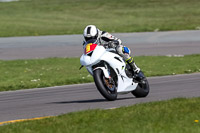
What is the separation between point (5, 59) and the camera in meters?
22.9

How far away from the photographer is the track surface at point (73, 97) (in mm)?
9461

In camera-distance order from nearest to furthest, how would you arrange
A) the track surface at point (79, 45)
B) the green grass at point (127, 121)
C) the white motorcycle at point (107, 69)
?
the green grass at point (127, 121)
the white motorcycle at point (107, 69)
the track surface at point (79, 45)

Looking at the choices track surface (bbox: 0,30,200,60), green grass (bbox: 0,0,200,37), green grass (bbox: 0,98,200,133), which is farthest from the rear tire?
green grass (bbox: 0,0,200,37)

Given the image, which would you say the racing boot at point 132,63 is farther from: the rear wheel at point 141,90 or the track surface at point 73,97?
the track surface at point 73,97

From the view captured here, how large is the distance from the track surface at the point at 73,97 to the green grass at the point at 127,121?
1.19 meters

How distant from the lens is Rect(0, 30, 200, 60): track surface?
23703mm

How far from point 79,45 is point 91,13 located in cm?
3045

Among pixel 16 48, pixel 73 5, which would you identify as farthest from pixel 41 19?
pixel 16 48

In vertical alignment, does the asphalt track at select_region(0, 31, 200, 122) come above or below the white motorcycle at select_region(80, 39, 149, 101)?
below

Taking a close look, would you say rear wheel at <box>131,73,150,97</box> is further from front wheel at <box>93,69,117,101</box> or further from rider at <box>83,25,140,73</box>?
front wheel at <box>93,69,117,101</box>

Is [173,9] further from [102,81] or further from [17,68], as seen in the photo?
[102,81]

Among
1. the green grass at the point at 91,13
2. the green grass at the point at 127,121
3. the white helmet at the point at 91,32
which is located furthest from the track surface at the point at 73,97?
the green grass at the point at 91,13

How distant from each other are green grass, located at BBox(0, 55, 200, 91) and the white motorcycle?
16.0ft

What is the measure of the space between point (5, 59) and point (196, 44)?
30.8 feet
